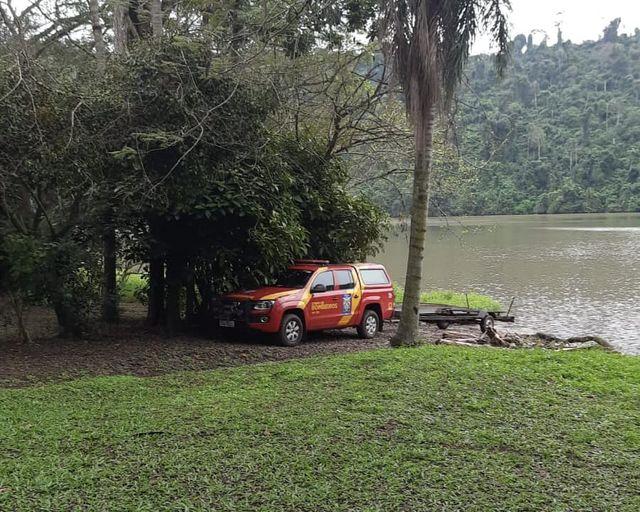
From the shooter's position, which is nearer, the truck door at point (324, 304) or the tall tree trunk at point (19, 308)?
the tall tree trunk at point (19, 308)

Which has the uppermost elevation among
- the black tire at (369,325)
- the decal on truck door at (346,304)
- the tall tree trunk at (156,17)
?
the tall tree trunk at (156,17)

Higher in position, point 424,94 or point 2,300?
point 424,94

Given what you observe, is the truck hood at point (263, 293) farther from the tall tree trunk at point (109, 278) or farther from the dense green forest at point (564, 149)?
the dense green forest at point (564, 149)

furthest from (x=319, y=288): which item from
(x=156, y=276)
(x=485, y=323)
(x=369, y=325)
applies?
(x=485, y=323)

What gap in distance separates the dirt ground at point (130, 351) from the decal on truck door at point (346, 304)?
1.86ft

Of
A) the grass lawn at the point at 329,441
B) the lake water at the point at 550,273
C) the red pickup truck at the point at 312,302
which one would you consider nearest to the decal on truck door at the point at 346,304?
the red pickup truck at the point at 312,302

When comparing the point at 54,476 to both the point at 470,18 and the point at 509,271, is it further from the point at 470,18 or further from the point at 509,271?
the point at 509,271

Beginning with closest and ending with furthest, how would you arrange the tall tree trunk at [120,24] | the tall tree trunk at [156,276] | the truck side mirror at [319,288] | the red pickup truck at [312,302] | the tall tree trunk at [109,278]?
the red pickup truck at [312,302]
the tall tree trunk at [156,276]
the tall tree trunk at [109,278]
the truck side mirror at [319,288]
the tall tree trunk at [120,24]

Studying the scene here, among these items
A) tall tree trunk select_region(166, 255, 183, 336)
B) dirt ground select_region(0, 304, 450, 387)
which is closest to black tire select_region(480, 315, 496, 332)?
dirt ground select_region(0, 304, 450, 387)

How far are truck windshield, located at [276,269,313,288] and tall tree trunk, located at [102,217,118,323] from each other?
310 centimetres

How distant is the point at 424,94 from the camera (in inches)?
382

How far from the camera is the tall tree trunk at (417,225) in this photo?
9961 mm

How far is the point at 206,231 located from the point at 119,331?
253 cm

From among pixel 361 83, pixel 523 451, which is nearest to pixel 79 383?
pixel 523 451
